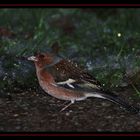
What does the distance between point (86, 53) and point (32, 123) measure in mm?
2518

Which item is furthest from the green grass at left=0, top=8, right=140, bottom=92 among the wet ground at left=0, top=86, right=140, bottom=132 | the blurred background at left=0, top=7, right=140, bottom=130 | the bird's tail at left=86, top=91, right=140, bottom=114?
the bird's tail at left=86, top=91, right=140, bottom=114

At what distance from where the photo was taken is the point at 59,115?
642cm

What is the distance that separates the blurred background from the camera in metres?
7.14

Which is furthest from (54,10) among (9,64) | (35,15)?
(9,64)

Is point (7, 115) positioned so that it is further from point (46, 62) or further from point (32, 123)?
point (46, 62)

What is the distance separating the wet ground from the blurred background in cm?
1

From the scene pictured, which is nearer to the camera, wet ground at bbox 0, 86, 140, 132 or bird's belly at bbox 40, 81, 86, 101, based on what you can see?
wet ground at bbox 0, 86, 140, 132

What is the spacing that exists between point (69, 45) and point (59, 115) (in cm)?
259

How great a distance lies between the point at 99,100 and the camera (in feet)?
22.6

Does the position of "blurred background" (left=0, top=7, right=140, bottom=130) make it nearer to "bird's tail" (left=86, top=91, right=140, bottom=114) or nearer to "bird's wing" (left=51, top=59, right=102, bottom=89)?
"bird's tail" (left=86, top=91, right=140, bottom=114)

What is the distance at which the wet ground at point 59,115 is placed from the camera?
6.04 m

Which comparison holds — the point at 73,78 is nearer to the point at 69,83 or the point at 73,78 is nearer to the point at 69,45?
the point at 69,83

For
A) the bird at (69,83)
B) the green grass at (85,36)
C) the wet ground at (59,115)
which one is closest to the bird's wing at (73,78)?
the bird at (69,83)

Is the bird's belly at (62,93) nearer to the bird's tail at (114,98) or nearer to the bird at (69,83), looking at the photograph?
the bird at (69,83)
